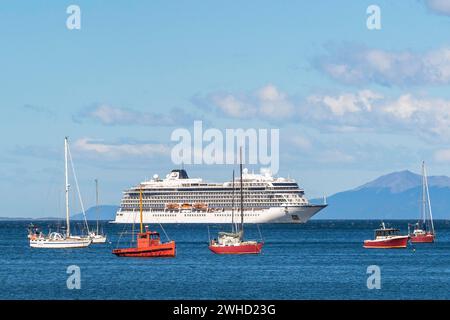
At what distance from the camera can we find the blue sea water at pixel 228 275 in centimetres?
4803

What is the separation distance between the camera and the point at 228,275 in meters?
58.9

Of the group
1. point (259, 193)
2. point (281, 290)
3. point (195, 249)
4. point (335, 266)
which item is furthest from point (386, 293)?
point (259, 193)

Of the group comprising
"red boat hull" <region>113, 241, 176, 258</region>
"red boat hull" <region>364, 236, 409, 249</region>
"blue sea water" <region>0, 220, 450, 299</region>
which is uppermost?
"red boat hull" <region>364, 236, 409, 249</region>

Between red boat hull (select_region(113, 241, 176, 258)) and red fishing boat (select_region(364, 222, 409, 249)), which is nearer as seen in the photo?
red boat hull (select_region(113, 241, 176, 258))

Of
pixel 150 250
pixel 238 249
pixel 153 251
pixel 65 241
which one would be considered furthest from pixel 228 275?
pixel 65 241

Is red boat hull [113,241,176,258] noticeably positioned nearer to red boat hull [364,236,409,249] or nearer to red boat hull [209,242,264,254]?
red boat hull [209,242,264,254]

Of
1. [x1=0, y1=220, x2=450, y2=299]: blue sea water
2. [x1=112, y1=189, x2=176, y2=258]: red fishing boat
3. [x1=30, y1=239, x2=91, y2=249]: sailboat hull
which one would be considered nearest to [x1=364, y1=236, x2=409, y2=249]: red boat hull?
[x1=0, y1=220, x2=450, y2=299]: blue sea water

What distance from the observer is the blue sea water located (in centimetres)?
4803

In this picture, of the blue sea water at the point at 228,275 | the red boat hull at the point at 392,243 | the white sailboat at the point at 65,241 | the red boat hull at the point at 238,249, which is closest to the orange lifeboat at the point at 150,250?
the blue sea water at the point at 228,275

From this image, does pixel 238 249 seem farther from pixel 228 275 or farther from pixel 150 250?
pixel 228 275
